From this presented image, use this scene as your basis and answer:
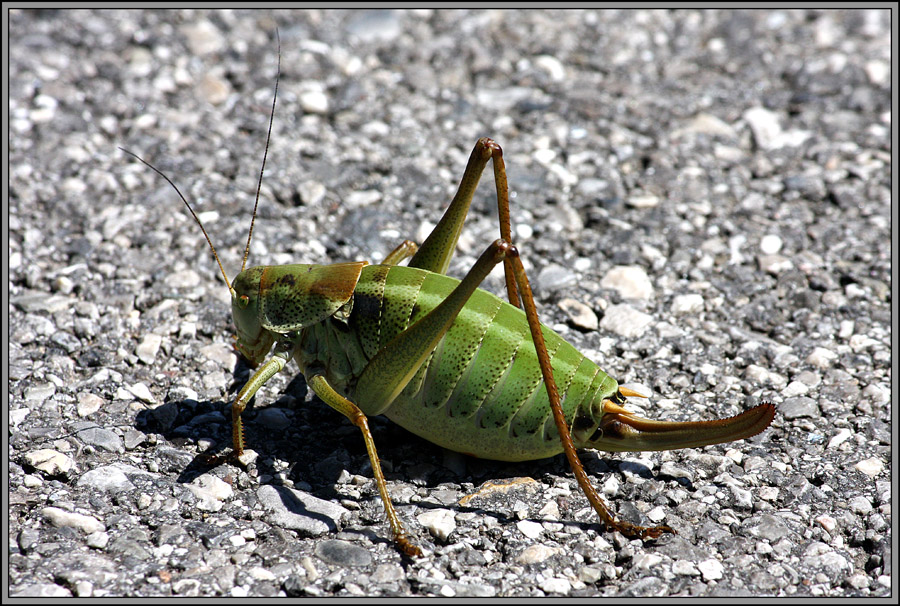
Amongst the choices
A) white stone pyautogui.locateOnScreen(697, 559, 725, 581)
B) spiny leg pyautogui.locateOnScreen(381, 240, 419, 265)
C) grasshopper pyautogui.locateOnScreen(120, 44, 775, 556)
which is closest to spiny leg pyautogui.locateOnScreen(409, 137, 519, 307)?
grasshopper pyautogui.locateOnScreen(120, 44, 775, 556)

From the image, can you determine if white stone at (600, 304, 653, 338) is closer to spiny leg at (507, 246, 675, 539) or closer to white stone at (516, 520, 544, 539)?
spiny leg at (507, 246, 675, 539)

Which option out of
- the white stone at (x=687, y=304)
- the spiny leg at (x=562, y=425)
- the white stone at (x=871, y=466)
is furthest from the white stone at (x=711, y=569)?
the white stone at (x=687, y=304)

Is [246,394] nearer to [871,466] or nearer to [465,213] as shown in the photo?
[465,213]

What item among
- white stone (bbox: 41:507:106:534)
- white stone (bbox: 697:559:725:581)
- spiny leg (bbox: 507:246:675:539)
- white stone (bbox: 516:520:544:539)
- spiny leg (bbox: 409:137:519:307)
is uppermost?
spiny leg (bbox: 409:137:519:307)

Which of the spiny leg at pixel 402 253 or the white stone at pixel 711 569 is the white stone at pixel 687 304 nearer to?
the spiny leg at pixel 402 253

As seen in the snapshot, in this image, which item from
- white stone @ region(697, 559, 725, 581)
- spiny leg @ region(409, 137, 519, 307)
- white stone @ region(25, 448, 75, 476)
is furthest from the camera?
spiny leg @ region(409, 137, 519, 307)

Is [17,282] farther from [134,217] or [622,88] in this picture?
[622,88]

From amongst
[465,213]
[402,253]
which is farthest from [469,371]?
[402,253]

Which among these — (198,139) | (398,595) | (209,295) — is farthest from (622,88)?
(398,595)
